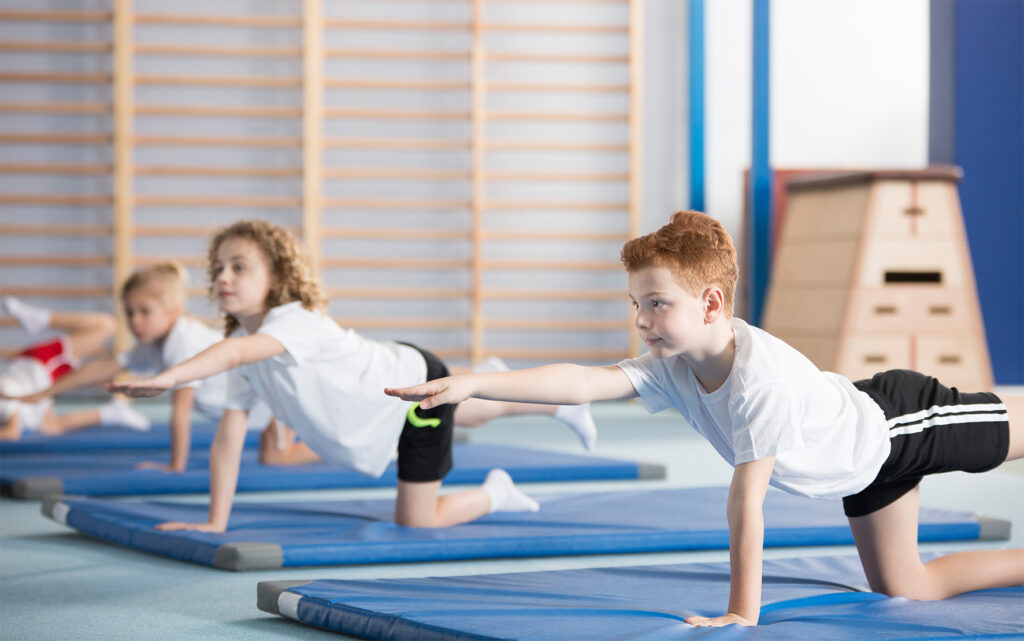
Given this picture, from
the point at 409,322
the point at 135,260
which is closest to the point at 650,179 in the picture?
the point at 409,322

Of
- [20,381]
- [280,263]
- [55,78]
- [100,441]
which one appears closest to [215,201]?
[55,78]

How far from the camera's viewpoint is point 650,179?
7.36m

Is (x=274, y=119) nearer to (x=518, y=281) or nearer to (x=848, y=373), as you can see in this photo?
(x=518, y=281)

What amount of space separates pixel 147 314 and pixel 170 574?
1453mm

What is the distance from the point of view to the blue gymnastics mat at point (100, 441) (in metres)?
4.43

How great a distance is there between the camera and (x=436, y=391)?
1.72m

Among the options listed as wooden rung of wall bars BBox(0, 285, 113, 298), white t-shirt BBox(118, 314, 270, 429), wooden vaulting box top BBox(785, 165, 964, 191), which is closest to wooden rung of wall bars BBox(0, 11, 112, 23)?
wooden rung of wall bars BBox(0, 285, 113, 298)

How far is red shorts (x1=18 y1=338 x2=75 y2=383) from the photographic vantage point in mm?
4711

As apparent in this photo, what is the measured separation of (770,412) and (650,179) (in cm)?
562

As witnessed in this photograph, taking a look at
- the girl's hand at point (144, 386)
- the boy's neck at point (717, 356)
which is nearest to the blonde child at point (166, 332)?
the girl's hand at point (144, 386)

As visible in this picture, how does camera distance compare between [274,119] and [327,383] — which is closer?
A: [327,383]

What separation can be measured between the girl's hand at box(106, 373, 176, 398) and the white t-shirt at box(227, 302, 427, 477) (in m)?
0.49

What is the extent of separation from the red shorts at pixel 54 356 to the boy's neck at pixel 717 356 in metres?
3.45

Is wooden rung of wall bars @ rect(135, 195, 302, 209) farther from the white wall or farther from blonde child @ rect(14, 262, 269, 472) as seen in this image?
blonde child @ rect(14, 262, 269, 472)
